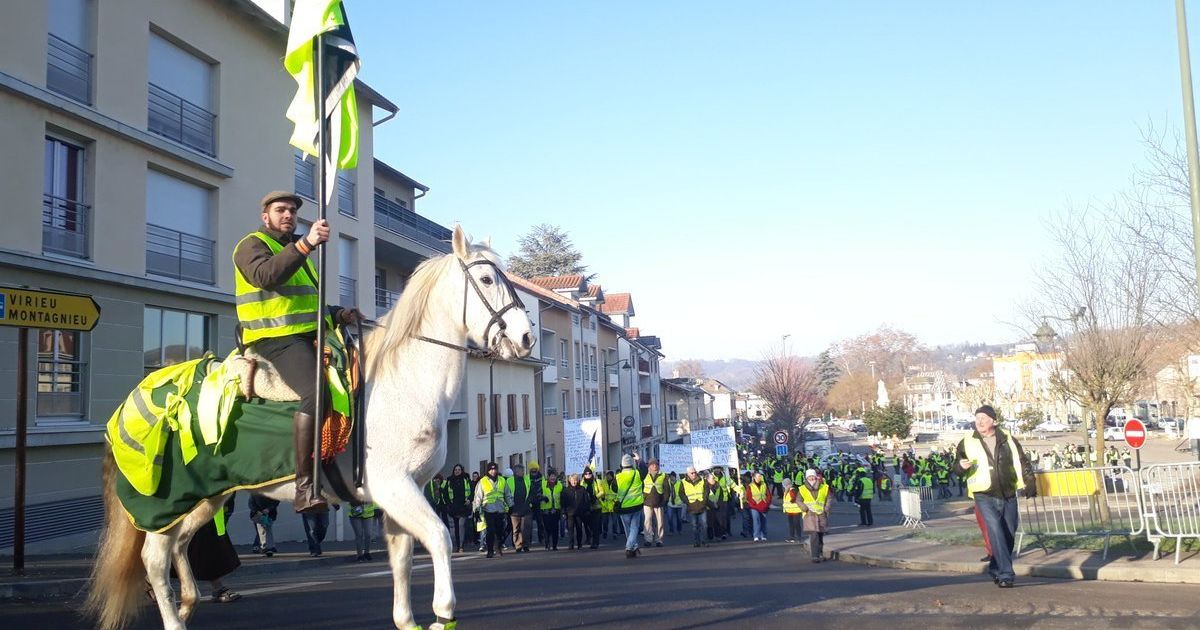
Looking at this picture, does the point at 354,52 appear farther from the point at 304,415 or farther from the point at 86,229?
the point at 86,229

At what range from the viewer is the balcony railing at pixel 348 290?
91.5ft

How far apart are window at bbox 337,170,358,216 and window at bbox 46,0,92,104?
31.1 ft

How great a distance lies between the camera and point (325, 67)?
20.1ft

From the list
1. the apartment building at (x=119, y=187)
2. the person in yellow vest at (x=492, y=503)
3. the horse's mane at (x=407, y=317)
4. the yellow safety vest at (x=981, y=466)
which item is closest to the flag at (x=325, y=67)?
the horse's mane at (x=407, y=317)

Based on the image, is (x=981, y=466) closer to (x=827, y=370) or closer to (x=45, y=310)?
(x=45, y=310)

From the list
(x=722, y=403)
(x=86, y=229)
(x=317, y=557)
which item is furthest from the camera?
(x=722, y=403)

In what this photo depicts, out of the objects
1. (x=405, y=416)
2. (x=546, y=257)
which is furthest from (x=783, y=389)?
(x=405, y=416)

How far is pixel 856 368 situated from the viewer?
12875cm

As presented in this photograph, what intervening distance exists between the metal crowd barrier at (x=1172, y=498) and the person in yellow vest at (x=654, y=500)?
1019 cm

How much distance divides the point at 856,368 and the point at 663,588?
12430cm

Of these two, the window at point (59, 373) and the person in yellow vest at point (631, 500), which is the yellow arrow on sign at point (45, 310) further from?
the person in yellow vest at point (631, 500)

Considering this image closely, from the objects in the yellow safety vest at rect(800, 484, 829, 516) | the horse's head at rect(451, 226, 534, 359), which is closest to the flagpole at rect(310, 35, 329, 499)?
the horse's head at rect(451, 226, 534, 359)

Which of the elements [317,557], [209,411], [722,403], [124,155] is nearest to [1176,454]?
[317,557]

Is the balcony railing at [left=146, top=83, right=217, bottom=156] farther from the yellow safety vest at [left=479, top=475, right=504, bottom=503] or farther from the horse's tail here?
the horse's tail
